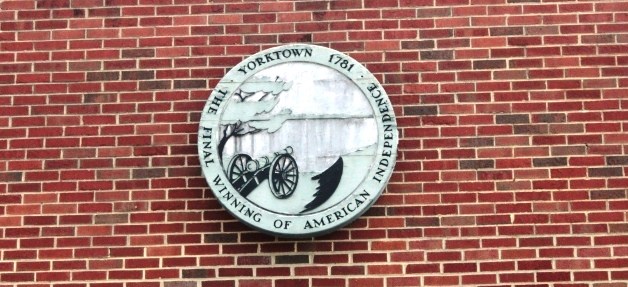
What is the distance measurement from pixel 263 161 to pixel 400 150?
0.86 meters

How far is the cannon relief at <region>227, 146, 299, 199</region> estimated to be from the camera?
20.4 feet

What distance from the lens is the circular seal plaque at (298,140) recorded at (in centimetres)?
617

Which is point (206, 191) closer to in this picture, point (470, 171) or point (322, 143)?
point (322, 143)

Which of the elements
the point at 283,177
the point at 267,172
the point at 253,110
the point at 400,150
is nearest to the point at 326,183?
the point at 283,177

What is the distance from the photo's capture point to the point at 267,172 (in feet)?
20.5

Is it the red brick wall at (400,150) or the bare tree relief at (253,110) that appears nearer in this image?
the red brick wall at (400,150)

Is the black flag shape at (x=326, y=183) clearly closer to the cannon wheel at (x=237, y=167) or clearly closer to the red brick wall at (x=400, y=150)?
the red brick wall at (x=400, y=150)

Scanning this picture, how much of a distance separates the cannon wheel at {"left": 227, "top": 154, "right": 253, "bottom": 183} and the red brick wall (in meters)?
0.24

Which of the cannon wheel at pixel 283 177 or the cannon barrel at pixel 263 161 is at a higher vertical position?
the cannon barrel at pixel 263 161

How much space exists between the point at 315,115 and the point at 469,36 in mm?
1145

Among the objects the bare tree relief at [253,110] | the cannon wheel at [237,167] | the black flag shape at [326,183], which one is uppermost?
the bare tree relief at [253,110]

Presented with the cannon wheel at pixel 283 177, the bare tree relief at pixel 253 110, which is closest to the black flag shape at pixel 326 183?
the cannon wheel at pixel 283 177

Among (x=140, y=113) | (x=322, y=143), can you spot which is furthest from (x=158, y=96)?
(x=322, y=143)

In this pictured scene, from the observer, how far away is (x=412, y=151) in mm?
6367
